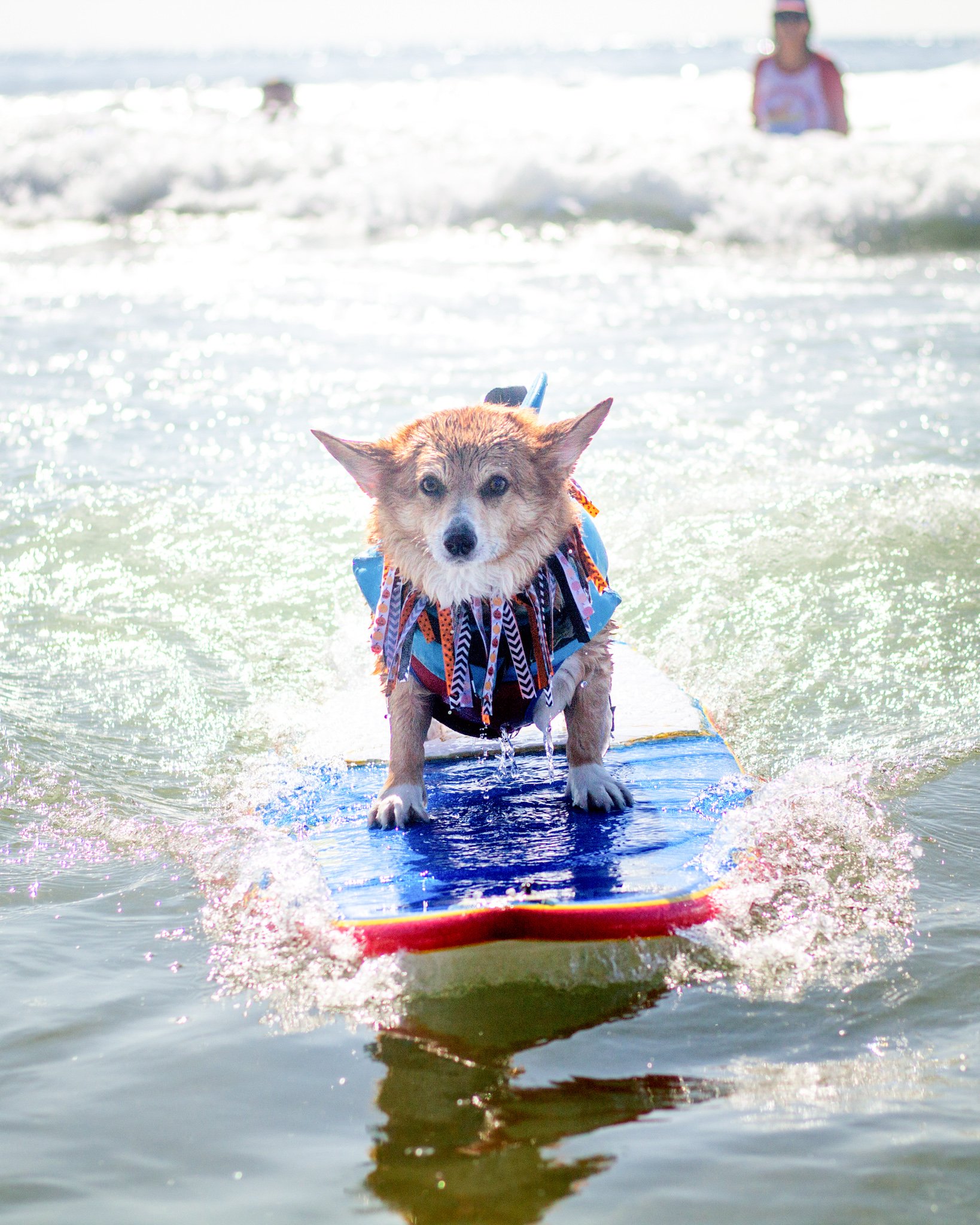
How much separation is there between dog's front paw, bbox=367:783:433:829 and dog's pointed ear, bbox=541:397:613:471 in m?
0.93

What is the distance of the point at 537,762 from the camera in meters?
3.72

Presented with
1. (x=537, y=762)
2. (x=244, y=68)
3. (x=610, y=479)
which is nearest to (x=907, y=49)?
(x=244, y=68)

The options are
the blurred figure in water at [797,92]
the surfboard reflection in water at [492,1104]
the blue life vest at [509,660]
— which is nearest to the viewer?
the surfboard reflection in water at [492,1104]

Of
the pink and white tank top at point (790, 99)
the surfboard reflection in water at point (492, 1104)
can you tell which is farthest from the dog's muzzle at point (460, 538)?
the pink and white tank top at point (790, 99)

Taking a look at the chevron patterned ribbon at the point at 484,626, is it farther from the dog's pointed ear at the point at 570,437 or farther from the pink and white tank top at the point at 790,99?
the pink and white tank top at the point at 790,99

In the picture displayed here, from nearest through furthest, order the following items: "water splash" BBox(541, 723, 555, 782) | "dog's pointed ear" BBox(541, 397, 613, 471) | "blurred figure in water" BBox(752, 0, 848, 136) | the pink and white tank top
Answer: "dog's pointed ear" BBox(541, 397, 613, 471), "water splash" BBox(541, 723, 555, 782), "blurred figure in water" BBox(752, 0, 848, 136), the pink and white tank top

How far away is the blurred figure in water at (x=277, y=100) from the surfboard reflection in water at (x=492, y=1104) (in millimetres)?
16399

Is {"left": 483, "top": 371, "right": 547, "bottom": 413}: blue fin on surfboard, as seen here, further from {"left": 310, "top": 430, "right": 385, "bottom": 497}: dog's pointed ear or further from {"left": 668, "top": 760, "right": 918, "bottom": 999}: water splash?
{"left": 668, "top": 760, "right": 918, "bottom": 999}: water splash

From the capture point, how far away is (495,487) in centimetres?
307

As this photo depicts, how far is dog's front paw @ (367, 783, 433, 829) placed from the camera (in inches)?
130

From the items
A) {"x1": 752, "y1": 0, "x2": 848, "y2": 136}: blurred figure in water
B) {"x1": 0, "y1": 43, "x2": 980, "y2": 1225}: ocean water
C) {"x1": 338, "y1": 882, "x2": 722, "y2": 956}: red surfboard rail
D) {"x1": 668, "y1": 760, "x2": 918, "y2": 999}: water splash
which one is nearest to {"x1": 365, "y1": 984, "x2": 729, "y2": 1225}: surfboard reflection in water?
{"x1": 0, "y1": 43, "x2": 980, "y2": 1225}: ocean water

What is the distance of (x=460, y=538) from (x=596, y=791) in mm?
812

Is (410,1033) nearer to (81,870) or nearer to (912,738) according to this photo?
(81,870)

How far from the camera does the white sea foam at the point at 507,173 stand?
12.4 metres
